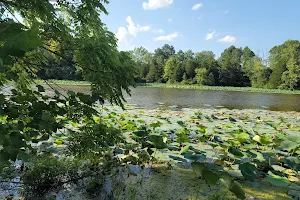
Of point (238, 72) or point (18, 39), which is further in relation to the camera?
point (238, 72)

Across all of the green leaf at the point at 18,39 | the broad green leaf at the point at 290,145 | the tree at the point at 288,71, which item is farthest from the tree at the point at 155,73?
the green leaf at the point at 18,39

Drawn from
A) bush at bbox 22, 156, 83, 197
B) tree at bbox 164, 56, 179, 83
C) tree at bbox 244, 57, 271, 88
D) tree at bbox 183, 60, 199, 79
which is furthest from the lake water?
tree at bbox 183, 60, 199, 79

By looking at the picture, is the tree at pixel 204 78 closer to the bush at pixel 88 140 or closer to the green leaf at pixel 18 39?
the bush at pixel 88 140

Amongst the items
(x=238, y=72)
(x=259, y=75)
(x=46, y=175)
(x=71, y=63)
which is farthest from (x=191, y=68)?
(x=71, y=63)

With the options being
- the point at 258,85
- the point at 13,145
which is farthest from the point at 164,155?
A: the point at 258,85

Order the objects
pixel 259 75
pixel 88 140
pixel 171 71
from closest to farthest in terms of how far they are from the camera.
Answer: pixel 88 140
pixel 259 75
pixel 171 71

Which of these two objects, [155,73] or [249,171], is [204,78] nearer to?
[155,73]

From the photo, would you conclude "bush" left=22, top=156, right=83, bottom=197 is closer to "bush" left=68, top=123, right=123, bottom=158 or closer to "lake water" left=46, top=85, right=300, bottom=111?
"bush" left=68, top=123, right=123, bottom=158

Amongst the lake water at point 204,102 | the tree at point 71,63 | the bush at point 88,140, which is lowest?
the lake water at point 204,102

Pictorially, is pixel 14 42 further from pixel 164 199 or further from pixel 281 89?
pixel 281 89

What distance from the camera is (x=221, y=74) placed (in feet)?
142

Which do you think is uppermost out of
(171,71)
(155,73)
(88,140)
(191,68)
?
(191,68)

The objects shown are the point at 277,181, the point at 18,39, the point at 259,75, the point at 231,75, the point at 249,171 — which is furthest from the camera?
the point at 231,75

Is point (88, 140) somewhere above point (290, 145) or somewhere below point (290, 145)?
above
